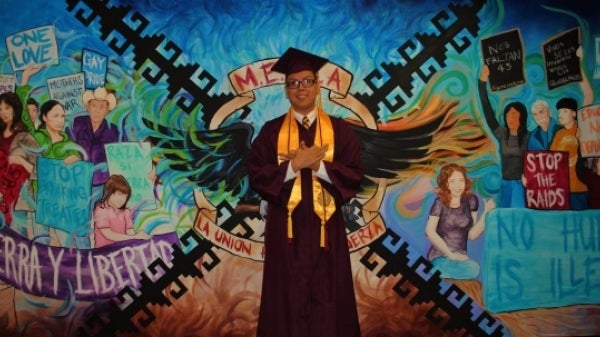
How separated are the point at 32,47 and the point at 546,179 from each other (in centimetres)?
356

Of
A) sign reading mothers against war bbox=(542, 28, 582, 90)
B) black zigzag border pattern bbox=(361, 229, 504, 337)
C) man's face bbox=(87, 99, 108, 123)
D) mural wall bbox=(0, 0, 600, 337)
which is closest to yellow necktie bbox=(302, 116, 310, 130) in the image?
mural wall bbox=(0, 0, 600, 337)

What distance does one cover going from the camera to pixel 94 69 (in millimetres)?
3885

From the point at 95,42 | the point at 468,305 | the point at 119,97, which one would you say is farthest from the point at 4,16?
the point at 468,305

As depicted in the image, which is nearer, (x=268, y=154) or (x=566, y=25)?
(x=268, y=154)

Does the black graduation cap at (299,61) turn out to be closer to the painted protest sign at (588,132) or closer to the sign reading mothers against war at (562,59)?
the sign reading mothers against war at (562,59)

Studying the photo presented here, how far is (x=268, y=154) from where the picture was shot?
343 centimetres

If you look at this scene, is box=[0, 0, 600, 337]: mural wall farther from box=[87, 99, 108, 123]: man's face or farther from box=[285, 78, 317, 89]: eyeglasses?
box=[285, 78, 317, 89]: eyeglasses

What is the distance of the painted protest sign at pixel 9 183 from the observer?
390 centimetres

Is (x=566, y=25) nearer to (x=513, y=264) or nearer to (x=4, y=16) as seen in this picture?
A: (x=513, y=264)

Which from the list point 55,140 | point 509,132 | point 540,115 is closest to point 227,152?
point 55,140

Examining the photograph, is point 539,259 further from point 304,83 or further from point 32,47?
point 32,47

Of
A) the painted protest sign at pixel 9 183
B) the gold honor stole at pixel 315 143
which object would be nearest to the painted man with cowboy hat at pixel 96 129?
the painted protest sign at pixel 9 183

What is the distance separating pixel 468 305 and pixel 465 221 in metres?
0.57

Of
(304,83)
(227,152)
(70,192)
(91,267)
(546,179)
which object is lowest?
(91,267)
